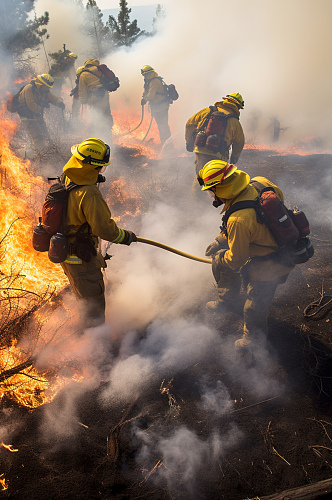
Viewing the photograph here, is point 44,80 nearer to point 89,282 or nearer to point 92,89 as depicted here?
point 92,89

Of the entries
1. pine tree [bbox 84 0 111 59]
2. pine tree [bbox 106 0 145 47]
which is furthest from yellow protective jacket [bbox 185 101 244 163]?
pine tree [bbox 84 0 111 59]

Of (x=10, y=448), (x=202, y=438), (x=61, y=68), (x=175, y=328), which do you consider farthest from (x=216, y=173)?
(x=61, y=68)

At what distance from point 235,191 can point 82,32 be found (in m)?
25.1

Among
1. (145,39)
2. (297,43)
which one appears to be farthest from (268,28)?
(145,39)

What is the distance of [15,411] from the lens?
10.1ft

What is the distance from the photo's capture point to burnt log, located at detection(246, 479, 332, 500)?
7.73ft

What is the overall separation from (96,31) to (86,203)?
23358 millimetres

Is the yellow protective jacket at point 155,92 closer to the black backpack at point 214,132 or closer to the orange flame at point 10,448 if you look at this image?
the black backpack at point 214,132

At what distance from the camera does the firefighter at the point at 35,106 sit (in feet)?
26.5

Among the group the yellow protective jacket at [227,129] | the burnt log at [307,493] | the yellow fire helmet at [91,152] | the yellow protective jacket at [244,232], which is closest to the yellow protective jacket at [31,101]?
the yellow protective jacket at [227,129]

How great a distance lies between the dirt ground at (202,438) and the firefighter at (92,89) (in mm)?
7855

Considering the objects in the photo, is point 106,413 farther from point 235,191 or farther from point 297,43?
point 297,43

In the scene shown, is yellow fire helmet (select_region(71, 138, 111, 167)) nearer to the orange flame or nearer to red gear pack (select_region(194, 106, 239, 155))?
the orange flame

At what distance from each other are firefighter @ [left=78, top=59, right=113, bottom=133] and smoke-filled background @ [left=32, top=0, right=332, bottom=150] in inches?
229
